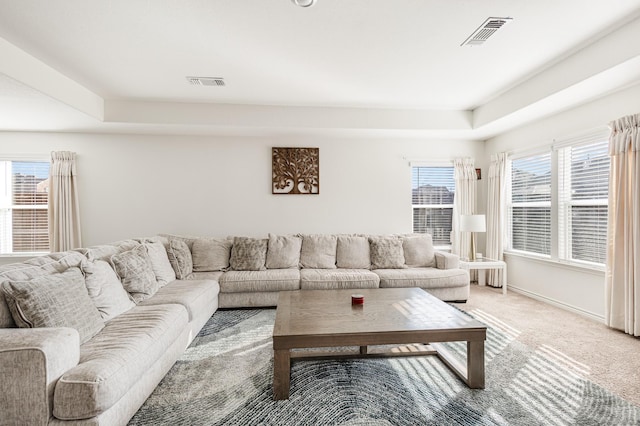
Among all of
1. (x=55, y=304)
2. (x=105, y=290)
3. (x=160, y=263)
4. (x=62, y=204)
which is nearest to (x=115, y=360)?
(x=55, y=304)

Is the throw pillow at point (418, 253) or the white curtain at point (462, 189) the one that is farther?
the white curtain at point (462, 189)

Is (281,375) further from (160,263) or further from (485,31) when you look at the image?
(485,31)

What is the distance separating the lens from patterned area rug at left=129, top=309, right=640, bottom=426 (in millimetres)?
1854

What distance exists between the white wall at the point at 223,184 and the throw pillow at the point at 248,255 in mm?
713

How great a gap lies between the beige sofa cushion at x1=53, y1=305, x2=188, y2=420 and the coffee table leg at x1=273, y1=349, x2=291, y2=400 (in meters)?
0.78

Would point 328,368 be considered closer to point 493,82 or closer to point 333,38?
point 333,38

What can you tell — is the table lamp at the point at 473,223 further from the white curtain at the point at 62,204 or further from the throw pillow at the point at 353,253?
the white curtain at the point at 62,204

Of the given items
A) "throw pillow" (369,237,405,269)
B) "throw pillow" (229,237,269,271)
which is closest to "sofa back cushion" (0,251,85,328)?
"throw pillow" (229,237,269,271)

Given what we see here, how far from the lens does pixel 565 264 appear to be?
3.93 metres

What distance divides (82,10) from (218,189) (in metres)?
2.87

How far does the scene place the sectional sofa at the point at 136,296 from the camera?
4.89 ft

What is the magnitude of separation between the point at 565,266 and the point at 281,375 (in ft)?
12.5

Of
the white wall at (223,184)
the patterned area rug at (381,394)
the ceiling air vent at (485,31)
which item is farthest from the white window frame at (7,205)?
the ceiling air vent at (485,31)

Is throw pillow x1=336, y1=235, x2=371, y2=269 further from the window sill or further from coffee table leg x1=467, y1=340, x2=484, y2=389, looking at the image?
coffee table leg x1=467, y1=340, x2=484, y2=389
